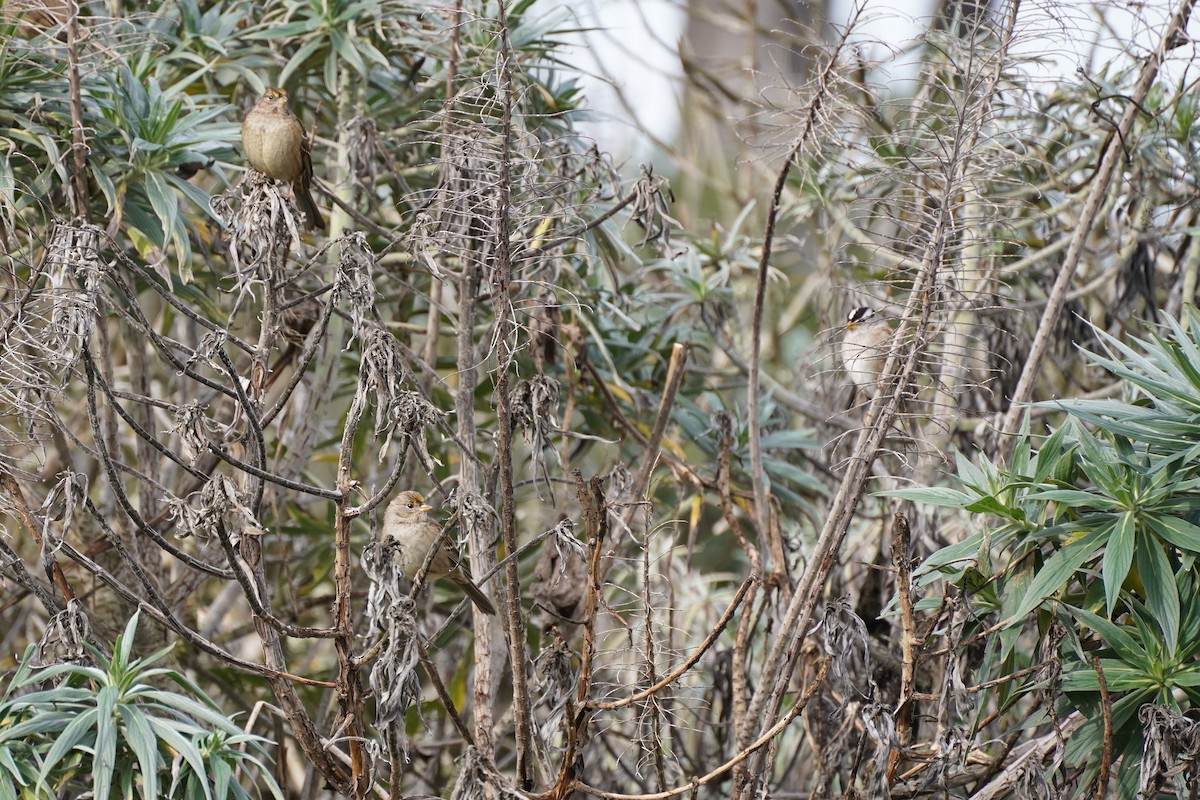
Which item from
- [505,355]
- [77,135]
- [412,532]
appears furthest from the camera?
[412,532]

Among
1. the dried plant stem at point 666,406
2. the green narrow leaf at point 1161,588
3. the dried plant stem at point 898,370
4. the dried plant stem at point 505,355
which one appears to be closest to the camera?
the dried plant stem at point 505,355

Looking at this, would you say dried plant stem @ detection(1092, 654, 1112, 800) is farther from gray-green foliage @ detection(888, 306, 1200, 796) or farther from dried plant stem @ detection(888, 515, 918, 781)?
dried plant stem @ detection(888, 515, 918, 781)

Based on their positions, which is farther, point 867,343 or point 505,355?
point 867,343

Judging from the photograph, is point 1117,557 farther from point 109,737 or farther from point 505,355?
point 109,737

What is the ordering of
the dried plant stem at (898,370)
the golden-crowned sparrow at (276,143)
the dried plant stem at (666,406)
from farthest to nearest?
the dried plant stem at (666,406)
the golden-crowned sparrow at (276,143)
the dried plant stem at (898,370)

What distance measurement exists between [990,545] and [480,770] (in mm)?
909

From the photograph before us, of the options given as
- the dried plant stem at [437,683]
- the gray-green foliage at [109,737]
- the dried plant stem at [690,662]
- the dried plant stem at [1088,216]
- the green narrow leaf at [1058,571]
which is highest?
the dried plant stem at [1088,216]

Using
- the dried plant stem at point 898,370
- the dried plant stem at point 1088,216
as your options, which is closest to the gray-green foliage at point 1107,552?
the dried plant stem at point 898,370

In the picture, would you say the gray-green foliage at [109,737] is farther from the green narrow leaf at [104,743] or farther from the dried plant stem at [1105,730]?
the dried plant stem at [1105,730]

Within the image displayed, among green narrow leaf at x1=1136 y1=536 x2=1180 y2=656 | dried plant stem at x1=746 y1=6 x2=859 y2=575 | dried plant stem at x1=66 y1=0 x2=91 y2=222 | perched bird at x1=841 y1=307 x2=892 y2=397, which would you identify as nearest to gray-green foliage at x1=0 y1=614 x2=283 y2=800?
dried plant stem at x1=66 y1=0 x2=91 y2=222

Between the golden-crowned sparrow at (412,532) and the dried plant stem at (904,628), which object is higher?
the dried plant stem at (904,628)

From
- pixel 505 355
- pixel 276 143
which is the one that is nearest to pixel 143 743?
pixel 505 355

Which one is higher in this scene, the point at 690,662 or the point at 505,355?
the point at 505,355

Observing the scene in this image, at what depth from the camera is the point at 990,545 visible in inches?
73.9
